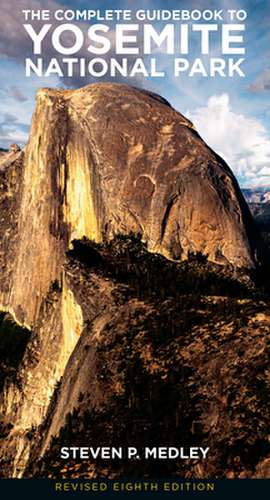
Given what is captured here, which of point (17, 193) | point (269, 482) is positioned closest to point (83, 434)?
point (269, 482)

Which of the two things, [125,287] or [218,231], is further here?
[218,231]

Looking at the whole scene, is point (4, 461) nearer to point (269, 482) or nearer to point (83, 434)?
point (83, 434)

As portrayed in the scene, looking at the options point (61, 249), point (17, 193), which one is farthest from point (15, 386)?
point (17, 193)

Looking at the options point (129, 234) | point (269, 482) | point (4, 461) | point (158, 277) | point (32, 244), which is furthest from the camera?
point (32, 244)

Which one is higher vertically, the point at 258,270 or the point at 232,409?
the point at 258,270

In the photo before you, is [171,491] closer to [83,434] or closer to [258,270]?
[83,434]

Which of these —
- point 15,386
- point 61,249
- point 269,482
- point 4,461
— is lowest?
point 4,461

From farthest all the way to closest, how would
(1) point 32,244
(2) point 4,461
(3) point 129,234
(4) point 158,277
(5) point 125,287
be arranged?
(1) point 32,244 → (3) point 129,234 → (2) point 4,461 → (4) point 158,277 → (5) point 125,287
